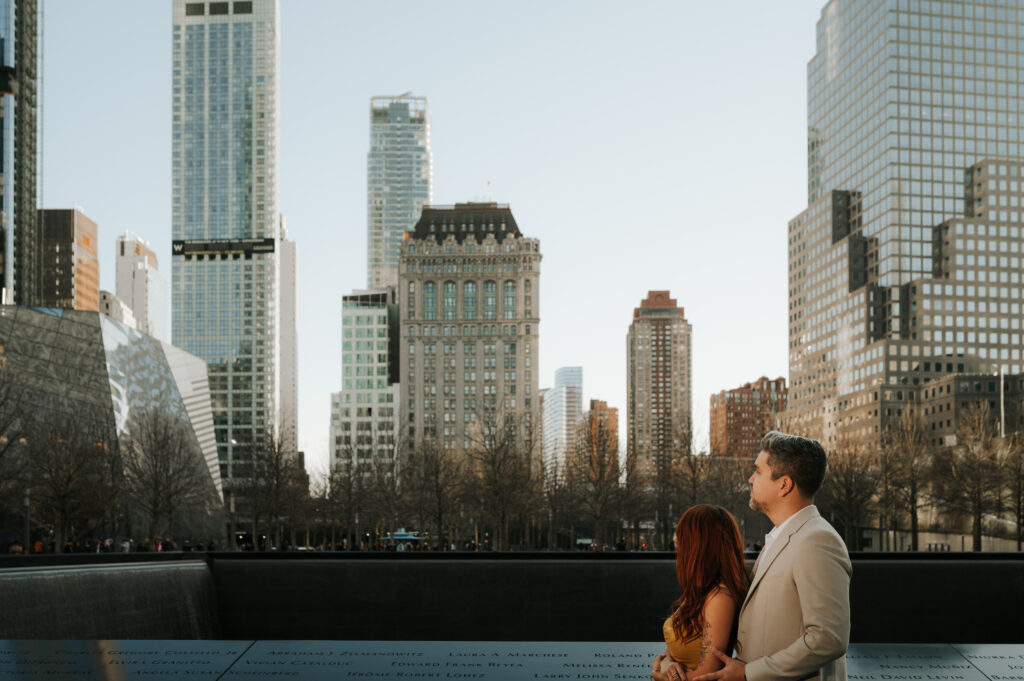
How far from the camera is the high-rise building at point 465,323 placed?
164750 mm

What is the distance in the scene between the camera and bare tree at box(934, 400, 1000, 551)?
56.3 m

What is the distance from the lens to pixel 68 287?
196625 mm

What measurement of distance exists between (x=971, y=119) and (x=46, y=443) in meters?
162

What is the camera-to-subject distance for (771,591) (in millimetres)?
4234

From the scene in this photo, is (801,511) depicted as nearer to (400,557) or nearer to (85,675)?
(85,675)

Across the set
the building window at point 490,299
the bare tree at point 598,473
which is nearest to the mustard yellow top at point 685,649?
the bare tree at point 598,473

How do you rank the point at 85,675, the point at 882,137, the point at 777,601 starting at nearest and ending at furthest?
the point at 777,601 → the point at 85,675 → the point at 882,137

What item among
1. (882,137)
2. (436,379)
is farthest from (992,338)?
(436,379)

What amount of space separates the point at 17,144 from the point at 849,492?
128178 mm

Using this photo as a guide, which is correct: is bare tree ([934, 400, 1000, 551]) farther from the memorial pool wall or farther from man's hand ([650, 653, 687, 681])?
man's hand ([650, 653, 687, 681])

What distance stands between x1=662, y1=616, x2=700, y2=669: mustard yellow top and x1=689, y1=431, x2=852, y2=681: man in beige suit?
195 mm

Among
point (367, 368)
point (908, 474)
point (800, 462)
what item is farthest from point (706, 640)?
point (367, 368)

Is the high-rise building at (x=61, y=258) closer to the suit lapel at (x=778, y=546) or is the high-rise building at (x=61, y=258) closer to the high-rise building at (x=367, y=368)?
the high-rise building at (x=367, y=368)

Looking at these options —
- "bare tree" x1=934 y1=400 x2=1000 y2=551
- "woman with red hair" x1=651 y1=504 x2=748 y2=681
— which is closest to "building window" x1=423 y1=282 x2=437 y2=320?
"bare tree" x1=934 y1=400 x2=1000 y2=551
